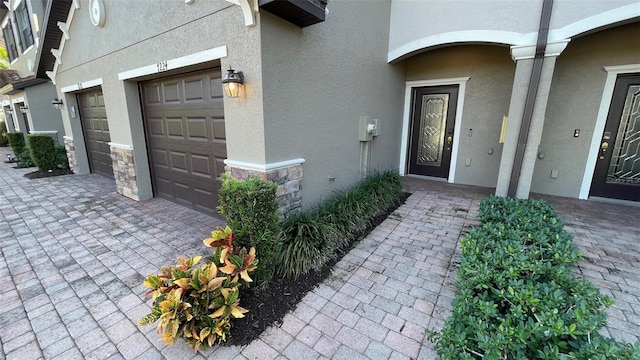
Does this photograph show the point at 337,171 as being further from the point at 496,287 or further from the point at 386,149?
the point at 496,287

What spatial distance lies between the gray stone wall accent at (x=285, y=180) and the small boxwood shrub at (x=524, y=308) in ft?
6.73

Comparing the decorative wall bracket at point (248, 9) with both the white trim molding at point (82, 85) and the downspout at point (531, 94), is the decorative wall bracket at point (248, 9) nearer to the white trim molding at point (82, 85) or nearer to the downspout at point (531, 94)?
the downspout at point (531, 94)

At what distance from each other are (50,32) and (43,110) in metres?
4.40

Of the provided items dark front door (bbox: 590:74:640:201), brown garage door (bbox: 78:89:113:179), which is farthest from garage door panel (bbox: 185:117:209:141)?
dark front door (bbox: 590:74:640:201)

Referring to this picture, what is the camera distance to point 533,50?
12.7 feet

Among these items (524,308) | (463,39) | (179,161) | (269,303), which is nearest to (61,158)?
(179,161)

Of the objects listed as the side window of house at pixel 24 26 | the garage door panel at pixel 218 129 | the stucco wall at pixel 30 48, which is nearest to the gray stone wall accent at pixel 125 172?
the garage door panel at pixel 218 129

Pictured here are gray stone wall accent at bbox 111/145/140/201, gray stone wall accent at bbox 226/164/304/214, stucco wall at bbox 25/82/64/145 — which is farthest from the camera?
stucco wall at bbox 25/82/64/145

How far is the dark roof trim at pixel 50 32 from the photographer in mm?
5480

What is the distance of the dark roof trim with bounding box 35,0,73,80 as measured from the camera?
548cm

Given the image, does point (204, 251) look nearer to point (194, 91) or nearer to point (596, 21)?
point (194, 91)

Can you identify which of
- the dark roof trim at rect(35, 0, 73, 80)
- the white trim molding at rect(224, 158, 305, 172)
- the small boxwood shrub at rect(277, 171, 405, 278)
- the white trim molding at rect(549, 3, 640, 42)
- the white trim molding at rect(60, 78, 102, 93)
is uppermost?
the dark roof trim at rect(35, 0, 73, 80)

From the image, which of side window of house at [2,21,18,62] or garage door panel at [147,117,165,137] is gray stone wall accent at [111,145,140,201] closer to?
garage door panel at [147,117,165,137]

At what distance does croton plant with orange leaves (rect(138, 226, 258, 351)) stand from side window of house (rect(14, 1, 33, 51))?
13.0 m
